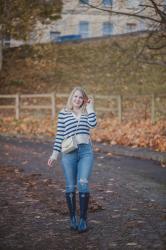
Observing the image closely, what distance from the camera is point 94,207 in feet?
26.6

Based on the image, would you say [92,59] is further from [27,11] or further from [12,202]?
[12,202]

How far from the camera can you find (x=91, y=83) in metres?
34.0

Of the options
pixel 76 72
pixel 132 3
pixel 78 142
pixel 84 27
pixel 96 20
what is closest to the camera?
pixel 78 142

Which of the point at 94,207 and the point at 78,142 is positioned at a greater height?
the point at 78,142

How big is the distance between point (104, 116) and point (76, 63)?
544 inches

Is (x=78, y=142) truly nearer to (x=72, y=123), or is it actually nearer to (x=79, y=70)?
(x=72, y=123)

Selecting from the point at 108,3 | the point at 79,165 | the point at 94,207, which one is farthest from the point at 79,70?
the point at 79,165

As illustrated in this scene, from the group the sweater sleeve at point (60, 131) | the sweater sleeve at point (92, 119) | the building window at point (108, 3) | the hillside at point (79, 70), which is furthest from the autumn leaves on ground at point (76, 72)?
the sweater sleeve at point (92, 119)

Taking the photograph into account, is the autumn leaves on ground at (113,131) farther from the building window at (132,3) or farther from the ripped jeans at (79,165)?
the ripped jeans at (79,165)

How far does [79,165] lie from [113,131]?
12.3 meters

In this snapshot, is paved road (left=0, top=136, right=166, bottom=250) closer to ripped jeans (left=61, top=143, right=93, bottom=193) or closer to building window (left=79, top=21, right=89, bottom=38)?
ripped jeans (left=61, top=143, right=93, bottom=193)

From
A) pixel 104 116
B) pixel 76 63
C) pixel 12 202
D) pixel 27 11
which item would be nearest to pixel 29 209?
pixel 12 202

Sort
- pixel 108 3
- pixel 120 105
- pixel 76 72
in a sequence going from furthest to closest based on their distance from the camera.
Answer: pixel 76 72 < pixel 120 105 < pixel 108 3

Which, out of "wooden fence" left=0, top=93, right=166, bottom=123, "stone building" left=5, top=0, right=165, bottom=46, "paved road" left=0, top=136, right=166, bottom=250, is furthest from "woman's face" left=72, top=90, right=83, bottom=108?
Answer: "wooden fence" left=0, top=93, right=166, bottom=123
